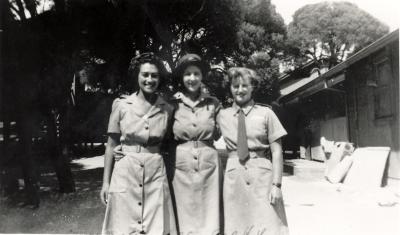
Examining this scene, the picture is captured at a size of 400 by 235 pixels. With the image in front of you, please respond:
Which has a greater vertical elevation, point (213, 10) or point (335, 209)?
point (213, 10)

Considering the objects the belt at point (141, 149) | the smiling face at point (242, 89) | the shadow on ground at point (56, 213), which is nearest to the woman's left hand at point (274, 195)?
the smiling face at point (242, 89)

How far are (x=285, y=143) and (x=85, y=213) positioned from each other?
14.2 meters

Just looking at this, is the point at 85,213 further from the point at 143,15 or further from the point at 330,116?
the point at 330,116

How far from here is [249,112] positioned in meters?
3.11

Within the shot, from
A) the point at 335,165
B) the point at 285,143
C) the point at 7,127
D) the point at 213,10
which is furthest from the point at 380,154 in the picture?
the point at 285,143

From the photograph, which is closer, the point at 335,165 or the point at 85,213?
the point at 85,213

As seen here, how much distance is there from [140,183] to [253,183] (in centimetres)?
90

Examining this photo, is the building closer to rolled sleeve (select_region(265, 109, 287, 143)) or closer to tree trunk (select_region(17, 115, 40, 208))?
rolled sleeve (select_region(265, 109, 287, 143))

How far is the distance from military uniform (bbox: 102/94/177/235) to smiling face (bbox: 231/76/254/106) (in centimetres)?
63

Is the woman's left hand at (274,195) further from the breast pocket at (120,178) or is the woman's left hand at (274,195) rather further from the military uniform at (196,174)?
the breast pocket at (120,178)

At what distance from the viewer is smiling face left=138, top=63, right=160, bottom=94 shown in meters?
3.09

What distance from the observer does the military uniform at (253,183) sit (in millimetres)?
2912

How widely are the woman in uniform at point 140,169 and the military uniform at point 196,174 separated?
103 mm

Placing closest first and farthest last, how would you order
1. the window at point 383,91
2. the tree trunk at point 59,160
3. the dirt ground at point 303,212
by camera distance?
the dirt ground at point 303,212, the tree trunk at point 59,160, the window at point 383,91
